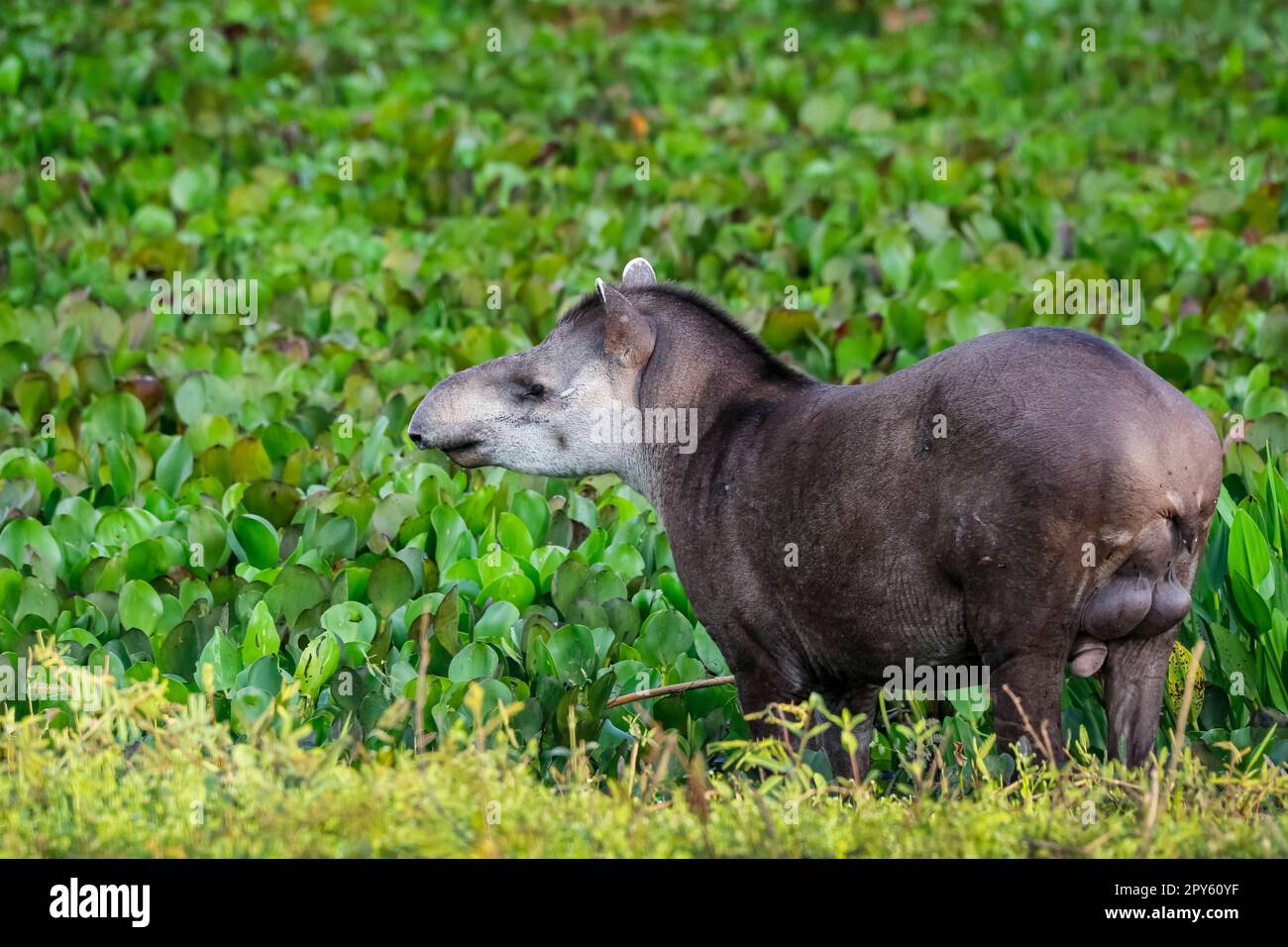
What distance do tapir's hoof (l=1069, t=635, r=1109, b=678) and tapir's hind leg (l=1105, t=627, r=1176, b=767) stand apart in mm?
104

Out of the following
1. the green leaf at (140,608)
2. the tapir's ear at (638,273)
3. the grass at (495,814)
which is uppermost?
the tapir's ear at (638,273)

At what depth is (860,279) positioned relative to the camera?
1270cm

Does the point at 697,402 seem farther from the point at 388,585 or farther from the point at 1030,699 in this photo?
the point at 388,585

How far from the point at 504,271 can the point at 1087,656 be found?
766 centimetres

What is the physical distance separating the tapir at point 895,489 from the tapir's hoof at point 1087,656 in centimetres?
1

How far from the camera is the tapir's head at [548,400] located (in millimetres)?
6457

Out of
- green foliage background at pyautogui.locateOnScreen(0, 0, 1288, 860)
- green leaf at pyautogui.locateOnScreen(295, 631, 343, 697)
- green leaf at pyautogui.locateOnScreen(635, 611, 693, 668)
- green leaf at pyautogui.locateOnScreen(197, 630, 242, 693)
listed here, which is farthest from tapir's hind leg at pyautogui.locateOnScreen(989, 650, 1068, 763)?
green leaf at pyautogui.locateOnScreen(197, 630, 242, 693)

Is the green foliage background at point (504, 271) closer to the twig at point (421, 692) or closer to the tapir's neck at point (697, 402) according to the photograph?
the twig at point (421, 692)

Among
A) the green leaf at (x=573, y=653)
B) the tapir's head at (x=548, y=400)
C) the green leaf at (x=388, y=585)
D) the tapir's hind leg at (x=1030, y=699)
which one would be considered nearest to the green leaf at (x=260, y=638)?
the green leaf at (x=388, y=585)

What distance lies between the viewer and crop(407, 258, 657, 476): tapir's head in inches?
254

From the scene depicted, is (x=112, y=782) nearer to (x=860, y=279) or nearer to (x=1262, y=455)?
(x=1262, y=455)

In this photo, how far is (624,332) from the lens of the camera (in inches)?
251
